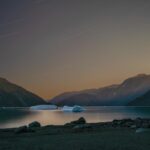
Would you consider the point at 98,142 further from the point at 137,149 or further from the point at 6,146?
the point at 6,146

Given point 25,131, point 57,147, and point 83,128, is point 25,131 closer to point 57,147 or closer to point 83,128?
point 83,128

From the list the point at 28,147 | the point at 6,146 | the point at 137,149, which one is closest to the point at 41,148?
the point at 28,147

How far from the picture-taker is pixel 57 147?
79.9ft

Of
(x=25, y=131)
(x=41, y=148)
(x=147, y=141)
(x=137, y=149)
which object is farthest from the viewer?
(x=25, y=131)

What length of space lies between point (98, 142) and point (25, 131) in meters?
14.8

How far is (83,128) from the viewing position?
40.8 metres

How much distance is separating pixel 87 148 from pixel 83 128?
1747cm

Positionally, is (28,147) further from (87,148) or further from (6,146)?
(87,148)

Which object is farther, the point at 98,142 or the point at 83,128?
the point at 83,128

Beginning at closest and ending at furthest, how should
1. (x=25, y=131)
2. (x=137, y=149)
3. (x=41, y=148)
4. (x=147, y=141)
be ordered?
(x=137, y=149) → (x=41, y=148) → (x=147, y=141) → (x=25, y=131)

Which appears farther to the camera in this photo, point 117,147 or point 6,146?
point 6,146

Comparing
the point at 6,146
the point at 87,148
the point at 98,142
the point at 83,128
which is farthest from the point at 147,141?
the point at 83,128

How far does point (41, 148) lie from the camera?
79.0ft

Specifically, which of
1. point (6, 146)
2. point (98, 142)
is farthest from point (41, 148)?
point (98, 142)
